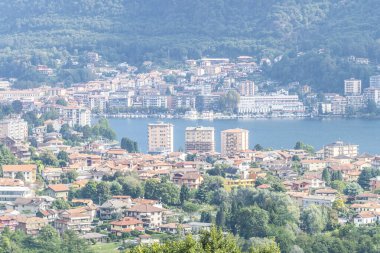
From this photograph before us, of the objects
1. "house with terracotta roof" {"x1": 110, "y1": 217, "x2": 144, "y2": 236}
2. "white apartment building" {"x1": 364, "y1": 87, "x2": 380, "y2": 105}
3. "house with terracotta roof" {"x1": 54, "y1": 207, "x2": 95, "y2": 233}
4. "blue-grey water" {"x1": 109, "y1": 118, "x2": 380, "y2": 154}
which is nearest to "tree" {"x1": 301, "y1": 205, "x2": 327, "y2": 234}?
"house with terracotta roof" {"x1": 110, "y1": 217, "x2": 144, "y2": 236}


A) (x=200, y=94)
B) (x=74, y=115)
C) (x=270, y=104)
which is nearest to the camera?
(x=74, y=115)

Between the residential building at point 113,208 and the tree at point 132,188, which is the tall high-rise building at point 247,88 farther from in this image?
the residential building at point 113,208

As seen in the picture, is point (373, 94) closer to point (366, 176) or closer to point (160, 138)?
point (160, 138)

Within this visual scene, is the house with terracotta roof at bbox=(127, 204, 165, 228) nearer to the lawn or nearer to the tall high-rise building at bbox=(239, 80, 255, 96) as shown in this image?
the lawn

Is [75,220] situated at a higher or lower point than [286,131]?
lower

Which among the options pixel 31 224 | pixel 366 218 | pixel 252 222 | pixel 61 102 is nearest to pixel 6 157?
pixel 31 224
